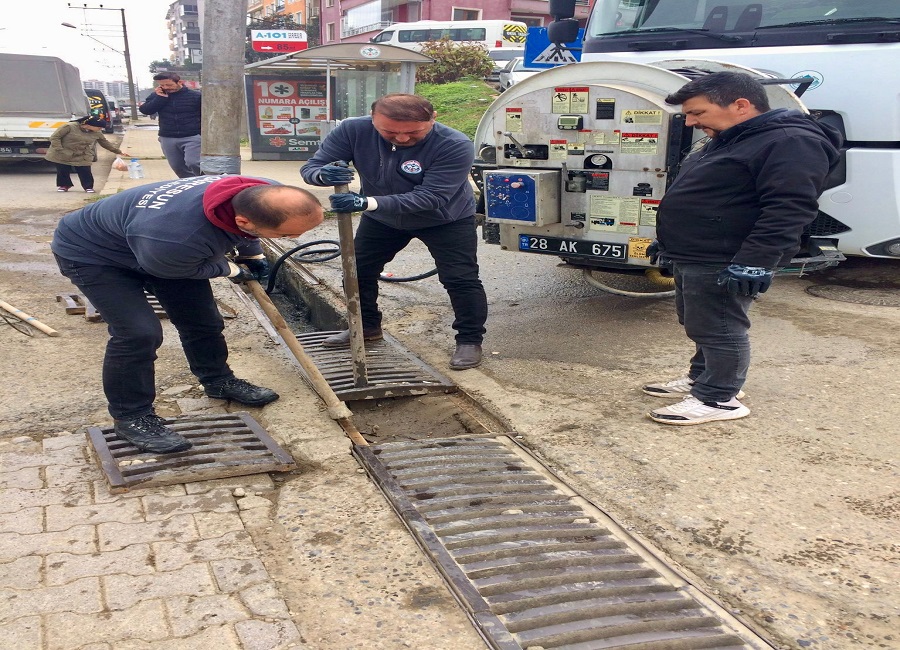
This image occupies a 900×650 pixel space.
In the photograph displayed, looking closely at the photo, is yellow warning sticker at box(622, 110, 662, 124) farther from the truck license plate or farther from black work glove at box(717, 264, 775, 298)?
black work glove at box(717, 264, 775, 298)

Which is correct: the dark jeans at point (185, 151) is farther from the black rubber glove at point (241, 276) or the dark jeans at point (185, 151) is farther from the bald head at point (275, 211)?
the bald head at point (275, 211)

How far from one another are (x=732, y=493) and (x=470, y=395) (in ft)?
4.99

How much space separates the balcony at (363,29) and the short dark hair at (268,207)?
108ft

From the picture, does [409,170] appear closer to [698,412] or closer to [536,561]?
[698,412]

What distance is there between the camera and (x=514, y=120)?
16.2 feet

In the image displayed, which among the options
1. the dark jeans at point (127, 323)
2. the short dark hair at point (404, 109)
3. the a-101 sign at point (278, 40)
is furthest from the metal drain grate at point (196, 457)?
the a-101 sign at point (278, 40)

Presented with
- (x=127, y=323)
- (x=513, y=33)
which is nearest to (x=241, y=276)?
(x=127, y=323)

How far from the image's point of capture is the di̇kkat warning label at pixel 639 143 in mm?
4480

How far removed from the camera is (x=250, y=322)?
536cm

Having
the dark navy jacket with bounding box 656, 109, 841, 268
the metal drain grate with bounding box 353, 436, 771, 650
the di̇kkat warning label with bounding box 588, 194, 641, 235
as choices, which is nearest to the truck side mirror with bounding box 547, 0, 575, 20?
the di̇kkat warning label with bounding box 588, 194, 641, 235

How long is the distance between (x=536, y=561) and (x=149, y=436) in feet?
5.77

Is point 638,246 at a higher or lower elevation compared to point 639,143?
lower

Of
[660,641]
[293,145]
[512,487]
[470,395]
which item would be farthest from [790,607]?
[293,145]

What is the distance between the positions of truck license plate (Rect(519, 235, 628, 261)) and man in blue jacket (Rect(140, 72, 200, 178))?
5.78m
